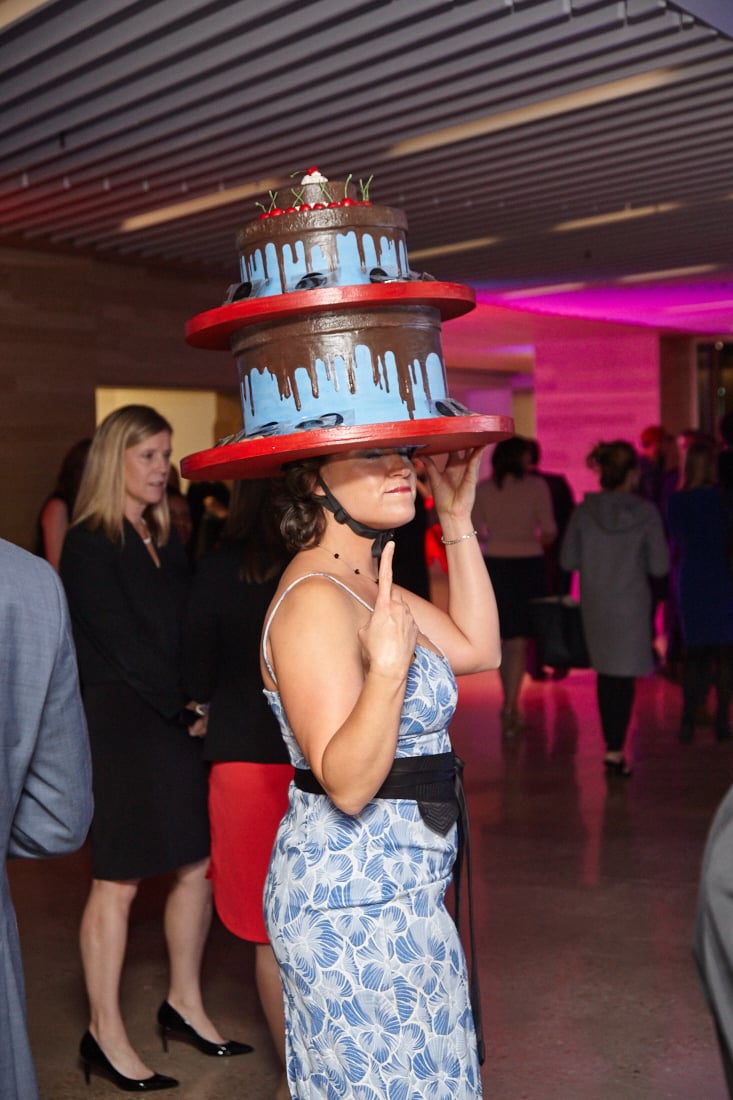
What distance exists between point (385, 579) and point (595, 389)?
13011 millimetres

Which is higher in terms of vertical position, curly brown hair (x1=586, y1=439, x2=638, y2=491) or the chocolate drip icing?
the chocolate drip icing

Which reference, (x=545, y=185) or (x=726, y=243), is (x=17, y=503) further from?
(x=726, y=243)

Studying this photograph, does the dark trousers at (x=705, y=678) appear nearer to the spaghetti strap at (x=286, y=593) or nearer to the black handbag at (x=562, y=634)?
the black handbag at (x=562, y=634)

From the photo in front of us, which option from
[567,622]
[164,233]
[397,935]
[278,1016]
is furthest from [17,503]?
[397,935]

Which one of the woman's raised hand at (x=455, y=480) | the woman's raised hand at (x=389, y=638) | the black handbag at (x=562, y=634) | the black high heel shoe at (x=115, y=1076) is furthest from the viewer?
the black handbag at (x=562, y=634)

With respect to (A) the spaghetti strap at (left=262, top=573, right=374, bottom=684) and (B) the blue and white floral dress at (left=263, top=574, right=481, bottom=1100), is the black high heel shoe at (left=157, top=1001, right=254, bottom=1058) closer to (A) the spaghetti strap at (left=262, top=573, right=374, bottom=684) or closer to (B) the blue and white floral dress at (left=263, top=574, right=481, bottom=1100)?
(B) the blue and white floral dress at (left=263, top=574, right=481, bottom=1100)

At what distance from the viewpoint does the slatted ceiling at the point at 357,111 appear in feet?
16.5

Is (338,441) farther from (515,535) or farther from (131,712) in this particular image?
(515,535)

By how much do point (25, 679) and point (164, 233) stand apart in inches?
286

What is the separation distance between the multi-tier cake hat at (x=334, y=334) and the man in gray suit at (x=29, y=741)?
0.50 m

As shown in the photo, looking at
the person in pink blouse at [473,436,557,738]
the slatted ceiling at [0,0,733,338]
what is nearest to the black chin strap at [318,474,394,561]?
the slatted ceiling at [0,0,733,338]

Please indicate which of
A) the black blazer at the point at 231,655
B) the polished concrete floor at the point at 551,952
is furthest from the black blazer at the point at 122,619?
the polished concrete floor at the point at 551,952

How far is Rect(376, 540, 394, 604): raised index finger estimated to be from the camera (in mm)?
1938

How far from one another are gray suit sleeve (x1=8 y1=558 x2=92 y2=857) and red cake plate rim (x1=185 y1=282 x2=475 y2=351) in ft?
1.94
